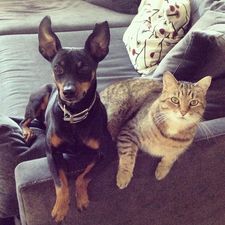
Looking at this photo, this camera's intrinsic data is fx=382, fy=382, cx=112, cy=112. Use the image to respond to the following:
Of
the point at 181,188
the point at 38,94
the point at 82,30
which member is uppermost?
the point at 38,94

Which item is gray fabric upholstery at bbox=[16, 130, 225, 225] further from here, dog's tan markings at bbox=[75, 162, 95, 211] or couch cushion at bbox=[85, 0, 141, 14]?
couch cushion at bbox=[85, 0, 141, 14]

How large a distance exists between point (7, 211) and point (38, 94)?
1.63 ft

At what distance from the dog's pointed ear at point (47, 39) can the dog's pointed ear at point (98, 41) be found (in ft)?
0.37

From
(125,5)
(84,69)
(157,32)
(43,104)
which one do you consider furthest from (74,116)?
(125,5)

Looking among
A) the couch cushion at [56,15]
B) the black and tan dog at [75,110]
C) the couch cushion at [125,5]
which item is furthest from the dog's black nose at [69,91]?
the couch cushion at [125,5]

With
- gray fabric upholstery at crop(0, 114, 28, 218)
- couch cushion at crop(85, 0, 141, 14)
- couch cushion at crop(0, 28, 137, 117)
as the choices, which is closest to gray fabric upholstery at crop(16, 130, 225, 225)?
gray fabric upholstery at crop(0, 114, 28, 218)

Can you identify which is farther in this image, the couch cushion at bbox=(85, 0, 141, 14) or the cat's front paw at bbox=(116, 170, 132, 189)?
the couch cushion at bbox=(85, 0, 141, 14)

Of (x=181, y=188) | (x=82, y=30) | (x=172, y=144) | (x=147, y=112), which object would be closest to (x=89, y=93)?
(x=147, y=112)

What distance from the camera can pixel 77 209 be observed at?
128cm

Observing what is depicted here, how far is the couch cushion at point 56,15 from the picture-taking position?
265 cm

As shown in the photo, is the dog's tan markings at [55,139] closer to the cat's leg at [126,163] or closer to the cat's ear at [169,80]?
the cat's leg at [126,163]

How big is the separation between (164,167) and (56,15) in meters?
1.89

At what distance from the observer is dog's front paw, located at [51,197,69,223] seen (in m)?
1.21

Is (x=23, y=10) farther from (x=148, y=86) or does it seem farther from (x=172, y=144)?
(x=172, y=144)
